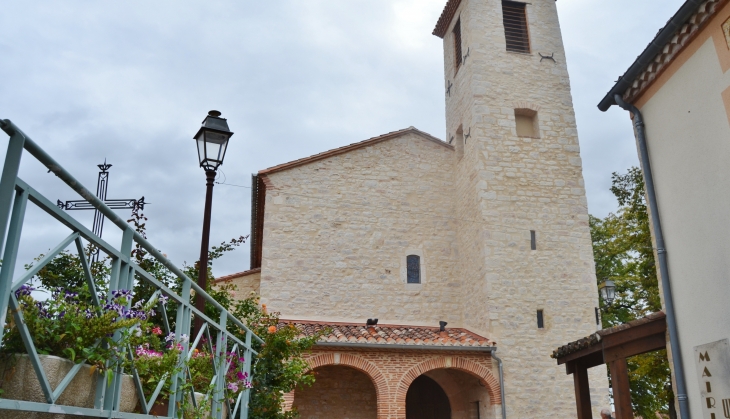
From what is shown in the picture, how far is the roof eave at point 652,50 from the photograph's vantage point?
7.01 m

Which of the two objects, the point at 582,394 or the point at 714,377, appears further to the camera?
the point at 582,394

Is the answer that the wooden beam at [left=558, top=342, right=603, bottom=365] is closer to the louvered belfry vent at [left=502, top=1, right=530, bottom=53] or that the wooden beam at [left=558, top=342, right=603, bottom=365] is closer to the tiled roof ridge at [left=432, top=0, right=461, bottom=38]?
the louvered belfry vent at [left=502, top=1, right=530, bottom=53]

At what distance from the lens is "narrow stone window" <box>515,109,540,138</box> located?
1642cm

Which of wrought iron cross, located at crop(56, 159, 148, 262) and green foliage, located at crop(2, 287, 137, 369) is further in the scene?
wrought iron cross, located at crop(56, 159, 148, 262)

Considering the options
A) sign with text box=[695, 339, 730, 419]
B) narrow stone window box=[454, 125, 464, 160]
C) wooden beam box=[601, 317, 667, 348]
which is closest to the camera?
sign with text box=[695, 339, 730, 419]

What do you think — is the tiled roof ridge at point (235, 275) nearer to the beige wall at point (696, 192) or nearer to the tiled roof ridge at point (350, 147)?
the tiled roof ridge at point (350, 147)

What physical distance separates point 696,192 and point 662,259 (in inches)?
39.8

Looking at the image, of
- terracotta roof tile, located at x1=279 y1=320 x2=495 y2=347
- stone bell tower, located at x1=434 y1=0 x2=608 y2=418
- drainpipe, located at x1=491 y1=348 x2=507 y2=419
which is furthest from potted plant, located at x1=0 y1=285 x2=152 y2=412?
stone bell tower, located at x1=434 y1=0 x2=608 y2=418

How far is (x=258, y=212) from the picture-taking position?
1795cm

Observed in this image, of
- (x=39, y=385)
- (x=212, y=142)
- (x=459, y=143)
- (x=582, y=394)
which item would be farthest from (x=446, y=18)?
(x=39, y=385)

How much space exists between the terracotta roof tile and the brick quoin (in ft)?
0.79

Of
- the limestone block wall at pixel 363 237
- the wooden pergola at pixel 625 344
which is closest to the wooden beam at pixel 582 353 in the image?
the wooden pergola at pixel 625 344

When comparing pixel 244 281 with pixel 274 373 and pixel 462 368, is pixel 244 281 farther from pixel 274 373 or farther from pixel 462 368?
pixel 274 373

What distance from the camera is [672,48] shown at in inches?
294
